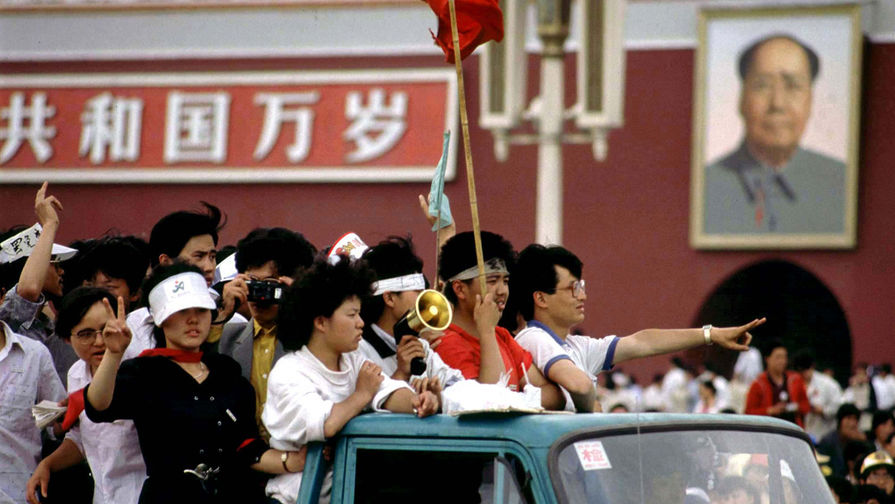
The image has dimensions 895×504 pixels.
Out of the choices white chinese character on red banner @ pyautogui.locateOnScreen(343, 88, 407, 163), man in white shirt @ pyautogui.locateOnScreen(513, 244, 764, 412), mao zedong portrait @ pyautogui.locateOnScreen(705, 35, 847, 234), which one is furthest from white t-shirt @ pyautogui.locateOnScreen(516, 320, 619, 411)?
white chinese character on red banner @ pyautogui.locateOnScreen(343, 88, 407, 163)

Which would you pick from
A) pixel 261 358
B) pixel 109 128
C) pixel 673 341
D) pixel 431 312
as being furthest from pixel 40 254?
pixel 109 128

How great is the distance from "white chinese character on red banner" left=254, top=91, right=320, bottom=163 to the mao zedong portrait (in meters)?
5.83

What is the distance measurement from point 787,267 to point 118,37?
10.5m

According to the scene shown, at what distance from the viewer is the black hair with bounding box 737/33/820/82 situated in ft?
61.3

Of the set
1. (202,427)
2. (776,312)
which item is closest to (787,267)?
(776,312)

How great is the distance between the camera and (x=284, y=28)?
20406 millimetres

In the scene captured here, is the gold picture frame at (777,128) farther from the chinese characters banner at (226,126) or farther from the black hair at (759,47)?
the chinese characters banner at (226,126)

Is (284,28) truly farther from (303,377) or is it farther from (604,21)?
(303,377)

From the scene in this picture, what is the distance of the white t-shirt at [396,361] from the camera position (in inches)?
157

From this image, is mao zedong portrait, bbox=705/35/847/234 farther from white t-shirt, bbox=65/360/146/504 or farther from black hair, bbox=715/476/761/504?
black hair, bbox=715/476/761/504

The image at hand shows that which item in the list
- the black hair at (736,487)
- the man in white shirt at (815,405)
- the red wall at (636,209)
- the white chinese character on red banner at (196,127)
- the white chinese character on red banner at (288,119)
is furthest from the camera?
the white chinese character on red banner at (196,127)

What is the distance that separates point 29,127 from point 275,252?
17.2 metres

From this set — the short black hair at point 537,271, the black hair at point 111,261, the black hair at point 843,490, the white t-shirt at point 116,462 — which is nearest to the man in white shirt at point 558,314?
the short black hair at point 537,271

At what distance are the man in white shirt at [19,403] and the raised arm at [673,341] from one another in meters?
1.97
